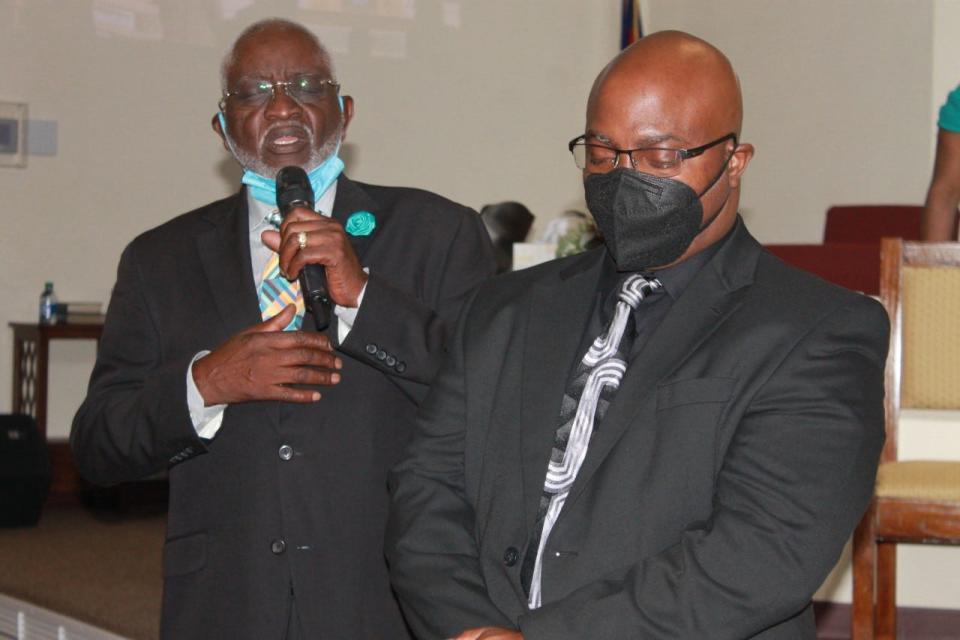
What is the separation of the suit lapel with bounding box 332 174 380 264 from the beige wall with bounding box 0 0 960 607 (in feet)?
16.9

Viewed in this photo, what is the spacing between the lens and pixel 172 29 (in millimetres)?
7293

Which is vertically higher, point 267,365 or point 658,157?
point 658,157

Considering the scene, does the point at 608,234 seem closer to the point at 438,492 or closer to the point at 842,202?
the point at 438,492

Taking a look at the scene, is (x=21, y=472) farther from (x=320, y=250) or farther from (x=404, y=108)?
(x=320, y=250)

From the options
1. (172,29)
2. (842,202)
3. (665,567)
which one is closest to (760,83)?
(842,202)

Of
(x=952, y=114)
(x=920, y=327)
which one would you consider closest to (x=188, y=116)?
(x=952, y=114)

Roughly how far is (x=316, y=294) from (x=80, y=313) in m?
5.13

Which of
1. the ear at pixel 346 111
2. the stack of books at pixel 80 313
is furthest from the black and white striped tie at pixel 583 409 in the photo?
the stack of books at pixel 80 313

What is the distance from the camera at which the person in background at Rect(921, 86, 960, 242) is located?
4309 millimetres

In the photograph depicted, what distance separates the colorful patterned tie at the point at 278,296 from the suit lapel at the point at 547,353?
55cm

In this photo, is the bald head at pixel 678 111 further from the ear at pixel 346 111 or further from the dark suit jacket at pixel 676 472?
the ear at pixel 346 111

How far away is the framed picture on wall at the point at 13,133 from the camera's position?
6.89m

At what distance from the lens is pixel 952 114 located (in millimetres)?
4305

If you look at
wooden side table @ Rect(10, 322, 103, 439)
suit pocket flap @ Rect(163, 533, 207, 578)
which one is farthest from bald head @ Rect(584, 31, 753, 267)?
wooden side table @ Rect(10, 322, 103, 439)
